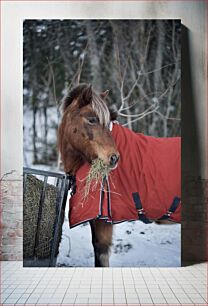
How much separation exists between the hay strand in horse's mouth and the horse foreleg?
1.08ft

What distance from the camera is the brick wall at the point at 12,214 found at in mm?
4629

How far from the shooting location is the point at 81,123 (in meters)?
4.28

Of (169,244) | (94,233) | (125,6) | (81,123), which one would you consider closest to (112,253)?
(94,233)

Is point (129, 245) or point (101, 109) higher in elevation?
point (101, 109)

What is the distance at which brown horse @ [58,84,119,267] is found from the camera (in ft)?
13.8

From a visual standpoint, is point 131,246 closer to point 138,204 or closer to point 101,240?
point 101,240

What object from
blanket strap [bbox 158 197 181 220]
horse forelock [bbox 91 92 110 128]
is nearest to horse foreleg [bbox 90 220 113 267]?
blanket strap [bbox 158 197 181 220]

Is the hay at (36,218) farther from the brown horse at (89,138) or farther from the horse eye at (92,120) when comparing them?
the horse eye at (92,120)

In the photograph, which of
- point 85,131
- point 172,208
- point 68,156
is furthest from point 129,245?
point 85,131

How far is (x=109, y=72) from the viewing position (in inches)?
175

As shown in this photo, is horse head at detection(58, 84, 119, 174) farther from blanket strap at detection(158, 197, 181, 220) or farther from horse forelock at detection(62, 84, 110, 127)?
blanket strap at detection(158, 197, 181, 220)

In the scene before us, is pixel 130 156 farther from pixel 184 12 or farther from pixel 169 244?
pixel 184 12

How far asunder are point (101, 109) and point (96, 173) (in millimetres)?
578

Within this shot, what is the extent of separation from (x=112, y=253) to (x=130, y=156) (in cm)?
91
